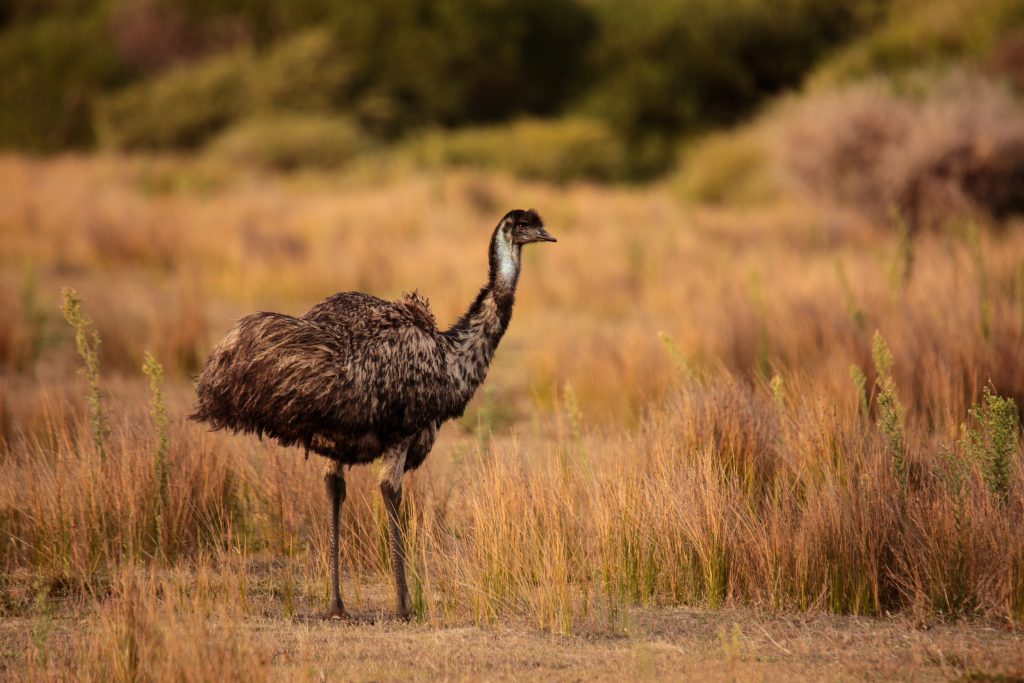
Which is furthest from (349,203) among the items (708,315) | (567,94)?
(567,94)

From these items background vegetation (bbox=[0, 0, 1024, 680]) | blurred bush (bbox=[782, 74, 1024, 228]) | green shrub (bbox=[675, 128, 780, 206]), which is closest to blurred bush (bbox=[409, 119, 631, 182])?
background vegetation (bbox=[0, 0, 1024, 680])

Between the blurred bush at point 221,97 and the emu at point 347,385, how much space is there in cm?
2593

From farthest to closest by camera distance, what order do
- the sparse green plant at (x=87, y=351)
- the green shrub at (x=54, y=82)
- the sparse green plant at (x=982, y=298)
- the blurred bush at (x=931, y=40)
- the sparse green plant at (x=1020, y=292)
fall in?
1. the green shrub at (x=54, y=82)
2. the blurred bush at (x=931, y=40)
3. the sparse green plant at (x=1020, y=292)
4. the sparse green plant at (x=982, y=298)
5. the sparse green plant at (x=87, y=351)

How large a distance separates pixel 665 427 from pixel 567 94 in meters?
29.1

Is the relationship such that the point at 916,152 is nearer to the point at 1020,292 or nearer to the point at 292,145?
the point at 1020,292

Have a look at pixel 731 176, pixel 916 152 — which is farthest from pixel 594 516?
pixel 731 176

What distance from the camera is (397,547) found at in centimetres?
546

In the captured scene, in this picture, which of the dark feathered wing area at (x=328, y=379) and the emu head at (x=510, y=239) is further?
the emu head at (x=510, y=239)

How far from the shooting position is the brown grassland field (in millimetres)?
4625

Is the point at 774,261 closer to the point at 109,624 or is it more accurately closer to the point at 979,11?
the point at 109,624

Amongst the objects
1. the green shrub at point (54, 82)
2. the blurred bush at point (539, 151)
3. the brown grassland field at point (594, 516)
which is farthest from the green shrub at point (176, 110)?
the brown grassland field at point (594, 516)

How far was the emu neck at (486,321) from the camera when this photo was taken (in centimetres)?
585

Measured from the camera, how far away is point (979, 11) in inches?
1003

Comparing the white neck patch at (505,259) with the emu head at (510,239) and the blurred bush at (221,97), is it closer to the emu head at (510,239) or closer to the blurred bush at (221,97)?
the emu head at (510,239)
